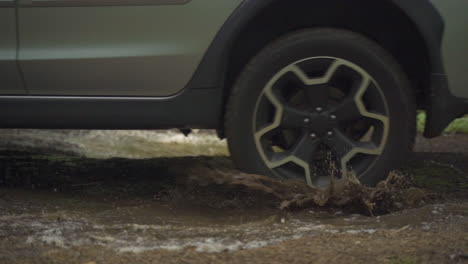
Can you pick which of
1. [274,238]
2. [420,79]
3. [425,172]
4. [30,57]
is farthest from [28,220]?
[425,172]

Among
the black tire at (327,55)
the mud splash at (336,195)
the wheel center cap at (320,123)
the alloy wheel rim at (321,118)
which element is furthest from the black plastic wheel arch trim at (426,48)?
the wheel center cap at (320,123)

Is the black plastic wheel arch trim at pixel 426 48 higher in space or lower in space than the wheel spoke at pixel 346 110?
higher

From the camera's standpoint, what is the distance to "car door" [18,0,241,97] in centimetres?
339

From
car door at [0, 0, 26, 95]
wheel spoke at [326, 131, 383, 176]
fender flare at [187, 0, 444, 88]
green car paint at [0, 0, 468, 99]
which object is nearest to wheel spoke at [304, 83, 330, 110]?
wheel spoke at [326, 131, 383, 176]

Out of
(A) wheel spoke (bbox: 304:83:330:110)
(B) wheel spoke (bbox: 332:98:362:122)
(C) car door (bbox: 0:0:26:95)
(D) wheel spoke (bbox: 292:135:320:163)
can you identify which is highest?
(C) car door (bbox: 0:0:26:95)

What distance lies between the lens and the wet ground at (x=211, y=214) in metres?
2.56

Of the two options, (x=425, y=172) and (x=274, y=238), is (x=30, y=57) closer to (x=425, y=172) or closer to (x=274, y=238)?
(x=274, y=238)

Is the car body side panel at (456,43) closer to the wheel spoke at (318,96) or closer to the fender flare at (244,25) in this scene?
the fender flare at (244,25)

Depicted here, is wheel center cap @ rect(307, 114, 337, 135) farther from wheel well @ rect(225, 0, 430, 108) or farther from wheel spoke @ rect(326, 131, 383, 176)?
wheel well @ rect(225, 0, 430, 108)

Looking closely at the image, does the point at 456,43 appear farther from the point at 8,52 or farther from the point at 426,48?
the point at 8,52

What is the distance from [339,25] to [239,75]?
2.13ft

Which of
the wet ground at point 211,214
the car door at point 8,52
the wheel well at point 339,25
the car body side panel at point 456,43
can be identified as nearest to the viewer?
the wet ground at point 211,214

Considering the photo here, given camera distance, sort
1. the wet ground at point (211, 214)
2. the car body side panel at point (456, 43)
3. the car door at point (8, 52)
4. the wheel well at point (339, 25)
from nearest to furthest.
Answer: the wet ground at point (211, 214) → the car body side panel at point (456, 43) → the car door at point (8, 52) → the wheel well at point (339, 25)

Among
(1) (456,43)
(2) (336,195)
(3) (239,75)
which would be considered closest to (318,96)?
(3) (239,75)
